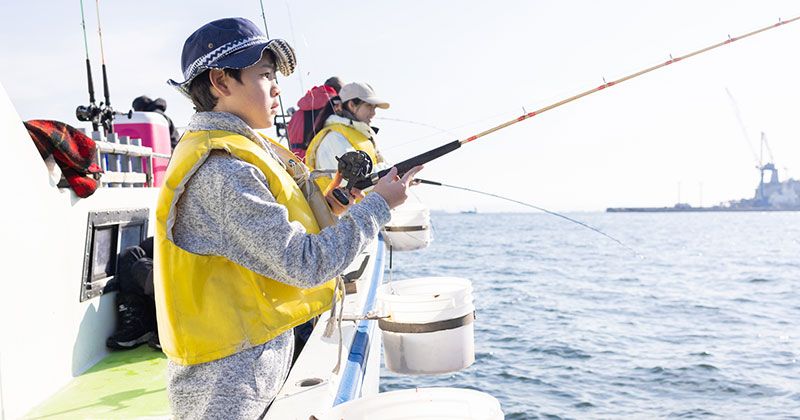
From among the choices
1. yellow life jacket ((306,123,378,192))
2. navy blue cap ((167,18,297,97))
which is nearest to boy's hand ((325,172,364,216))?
navy blue cap ((167,18,297,97))

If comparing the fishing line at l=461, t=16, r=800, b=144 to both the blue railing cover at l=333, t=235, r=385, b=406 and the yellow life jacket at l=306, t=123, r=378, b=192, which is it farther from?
the yellow life jacket at l=306, t=123, r=378, b=192

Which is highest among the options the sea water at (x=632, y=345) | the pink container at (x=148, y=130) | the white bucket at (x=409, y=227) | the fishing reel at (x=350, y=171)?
the pink container at (x=148, y=130)

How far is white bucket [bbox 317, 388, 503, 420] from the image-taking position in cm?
190

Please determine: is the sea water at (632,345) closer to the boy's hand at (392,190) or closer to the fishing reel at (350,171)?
the fishing reel at (350,171)

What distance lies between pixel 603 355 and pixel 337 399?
891 cm

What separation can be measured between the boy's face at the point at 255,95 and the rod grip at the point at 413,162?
46 centimetres

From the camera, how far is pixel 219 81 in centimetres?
190

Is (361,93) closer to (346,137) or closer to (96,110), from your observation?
(346,137)

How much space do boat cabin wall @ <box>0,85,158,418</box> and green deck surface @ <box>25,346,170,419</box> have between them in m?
0.08

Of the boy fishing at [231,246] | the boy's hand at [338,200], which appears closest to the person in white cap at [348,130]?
the boy's hand at [338,200]

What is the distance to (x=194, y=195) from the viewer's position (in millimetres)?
1755

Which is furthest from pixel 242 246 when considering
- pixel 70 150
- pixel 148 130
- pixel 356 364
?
pixel 148 130

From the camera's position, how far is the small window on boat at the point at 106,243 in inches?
175

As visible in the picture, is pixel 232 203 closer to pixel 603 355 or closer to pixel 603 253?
pixel 603 355
